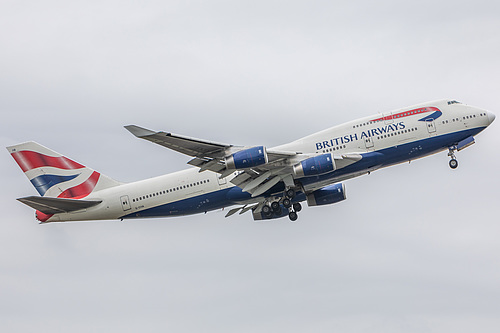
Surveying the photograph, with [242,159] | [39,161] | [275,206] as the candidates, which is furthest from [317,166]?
[39,161]

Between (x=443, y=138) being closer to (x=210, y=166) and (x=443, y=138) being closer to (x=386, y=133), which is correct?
(x=386, y=133)

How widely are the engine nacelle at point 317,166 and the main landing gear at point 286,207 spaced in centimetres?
347

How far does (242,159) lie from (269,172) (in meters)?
4.66

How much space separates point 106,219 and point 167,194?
17.4 feet

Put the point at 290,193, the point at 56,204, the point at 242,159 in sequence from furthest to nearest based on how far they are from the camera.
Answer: the point at 56,204, the point at 290,193, the point at 242,159

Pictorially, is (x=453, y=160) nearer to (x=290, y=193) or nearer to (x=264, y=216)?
(x=290, y=193)

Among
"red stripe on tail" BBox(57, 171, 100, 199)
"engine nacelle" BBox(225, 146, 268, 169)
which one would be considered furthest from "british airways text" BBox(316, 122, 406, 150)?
"red stripe on tail" BBox(57, 171, 100, 199)

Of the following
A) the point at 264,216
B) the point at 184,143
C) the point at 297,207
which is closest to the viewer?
the point at 184,143

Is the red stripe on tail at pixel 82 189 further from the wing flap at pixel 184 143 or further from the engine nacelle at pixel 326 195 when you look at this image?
the engine nacelle at pixel 326 195

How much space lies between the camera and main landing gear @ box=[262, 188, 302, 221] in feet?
171

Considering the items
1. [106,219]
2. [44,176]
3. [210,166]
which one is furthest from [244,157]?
[44,176]

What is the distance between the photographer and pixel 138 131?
4316 centimetres

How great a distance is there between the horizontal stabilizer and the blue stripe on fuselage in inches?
195

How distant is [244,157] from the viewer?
47000 mm
